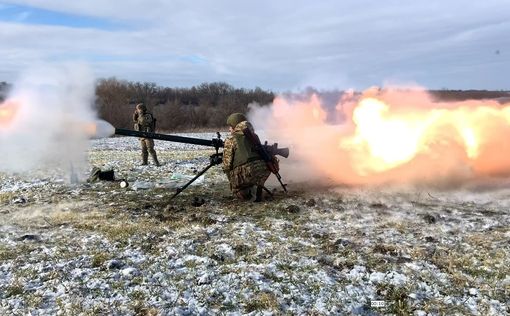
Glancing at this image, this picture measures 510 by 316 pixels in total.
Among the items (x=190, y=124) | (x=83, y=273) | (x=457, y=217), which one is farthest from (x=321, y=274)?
(x=190, y=124)

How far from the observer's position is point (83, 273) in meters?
7.52

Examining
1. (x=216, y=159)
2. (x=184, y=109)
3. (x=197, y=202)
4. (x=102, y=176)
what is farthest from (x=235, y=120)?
(x=184, y=109)

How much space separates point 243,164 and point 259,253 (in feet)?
14.2

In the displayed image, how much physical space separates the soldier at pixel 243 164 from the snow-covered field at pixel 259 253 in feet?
1.72

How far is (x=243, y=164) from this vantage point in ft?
40.9

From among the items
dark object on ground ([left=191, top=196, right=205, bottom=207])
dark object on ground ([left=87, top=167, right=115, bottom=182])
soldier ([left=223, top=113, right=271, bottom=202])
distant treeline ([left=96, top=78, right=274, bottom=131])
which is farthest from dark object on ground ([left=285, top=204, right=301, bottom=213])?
distant treeline ([left=96, top=78, right=274, bottom=131])

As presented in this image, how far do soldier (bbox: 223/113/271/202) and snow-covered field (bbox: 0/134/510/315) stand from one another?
1.72 ft

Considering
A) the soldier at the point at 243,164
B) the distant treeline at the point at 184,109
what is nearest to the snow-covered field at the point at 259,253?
the soldier at the point at 243,164

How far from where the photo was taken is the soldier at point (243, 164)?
1243cm

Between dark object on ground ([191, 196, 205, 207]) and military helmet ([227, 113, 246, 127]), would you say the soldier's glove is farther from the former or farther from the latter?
dark object on ground ([191, 196, 205, 207])

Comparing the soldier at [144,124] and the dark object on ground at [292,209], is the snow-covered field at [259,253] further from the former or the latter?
the soldier at [144,124]

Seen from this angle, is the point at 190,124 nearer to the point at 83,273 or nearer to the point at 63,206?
the point at 63,206

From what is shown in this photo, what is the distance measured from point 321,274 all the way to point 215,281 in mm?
1610

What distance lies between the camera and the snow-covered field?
6.58 metres
